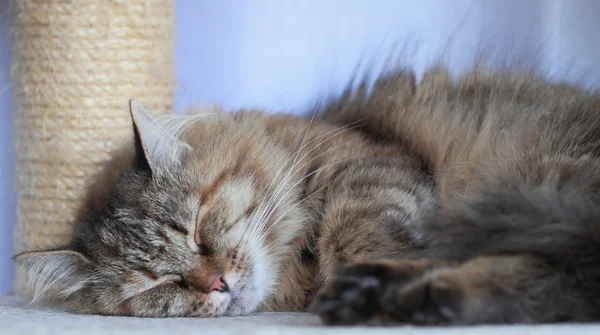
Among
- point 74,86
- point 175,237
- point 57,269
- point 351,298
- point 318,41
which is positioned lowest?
point 57,269

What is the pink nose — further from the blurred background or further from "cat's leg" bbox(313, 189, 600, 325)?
the blurred background

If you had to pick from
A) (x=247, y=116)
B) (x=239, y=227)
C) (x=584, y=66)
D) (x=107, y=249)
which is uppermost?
(x=584, y=66)

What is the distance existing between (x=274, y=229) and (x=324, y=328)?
63cm

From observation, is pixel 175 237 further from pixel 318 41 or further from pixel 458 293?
pixel 318 41

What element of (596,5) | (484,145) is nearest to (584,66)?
(596,5)

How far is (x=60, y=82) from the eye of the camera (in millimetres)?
1858

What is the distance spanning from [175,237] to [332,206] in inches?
15.3

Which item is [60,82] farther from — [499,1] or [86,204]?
[499,1]

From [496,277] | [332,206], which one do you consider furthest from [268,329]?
[332,206]

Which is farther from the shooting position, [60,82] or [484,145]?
[60,82]

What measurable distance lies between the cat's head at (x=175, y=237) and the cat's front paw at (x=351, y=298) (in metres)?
0.45

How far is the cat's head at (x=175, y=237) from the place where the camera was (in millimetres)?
1473

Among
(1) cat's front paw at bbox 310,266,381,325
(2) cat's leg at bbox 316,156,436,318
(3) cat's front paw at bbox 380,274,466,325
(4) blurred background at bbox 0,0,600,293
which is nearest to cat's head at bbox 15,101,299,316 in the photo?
(2) cat's leg at bbox 316,156,436,318

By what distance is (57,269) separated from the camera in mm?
1597
